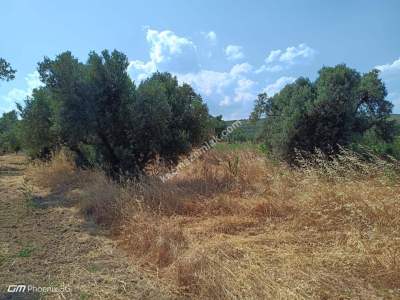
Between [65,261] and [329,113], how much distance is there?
7.20 metres

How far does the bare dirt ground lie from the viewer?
11.6 feet

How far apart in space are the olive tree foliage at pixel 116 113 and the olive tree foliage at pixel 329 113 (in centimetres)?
227

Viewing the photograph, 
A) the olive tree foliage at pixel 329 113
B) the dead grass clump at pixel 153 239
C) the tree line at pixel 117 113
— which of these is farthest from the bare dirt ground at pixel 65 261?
the olive tree foliage at pixel 329 113

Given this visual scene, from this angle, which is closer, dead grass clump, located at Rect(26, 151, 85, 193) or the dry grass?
the dry grass

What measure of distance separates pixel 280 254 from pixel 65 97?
6.93 metres

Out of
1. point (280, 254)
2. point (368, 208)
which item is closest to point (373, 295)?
point (280, 254)

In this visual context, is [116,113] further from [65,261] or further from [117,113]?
[65,261]

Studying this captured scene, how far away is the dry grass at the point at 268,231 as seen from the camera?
3186mm

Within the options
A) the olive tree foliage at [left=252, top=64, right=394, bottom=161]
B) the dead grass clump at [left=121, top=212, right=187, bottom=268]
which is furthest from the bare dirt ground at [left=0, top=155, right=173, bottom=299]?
the olive tree foliage at [left=252, top=64, right=394, bottom=161]

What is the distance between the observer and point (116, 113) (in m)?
9.09

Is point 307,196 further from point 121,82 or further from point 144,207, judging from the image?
point 121,82

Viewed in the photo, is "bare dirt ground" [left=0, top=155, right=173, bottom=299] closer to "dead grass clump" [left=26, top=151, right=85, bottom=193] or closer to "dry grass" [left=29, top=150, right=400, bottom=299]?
"dry grass" [left=29, top=150, right=400, bottom=299]

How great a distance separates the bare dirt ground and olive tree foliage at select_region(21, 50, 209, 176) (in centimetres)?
273

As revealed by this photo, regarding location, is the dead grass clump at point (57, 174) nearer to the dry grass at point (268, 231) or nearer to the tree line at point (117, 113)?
the tree line at point (117, 113)
